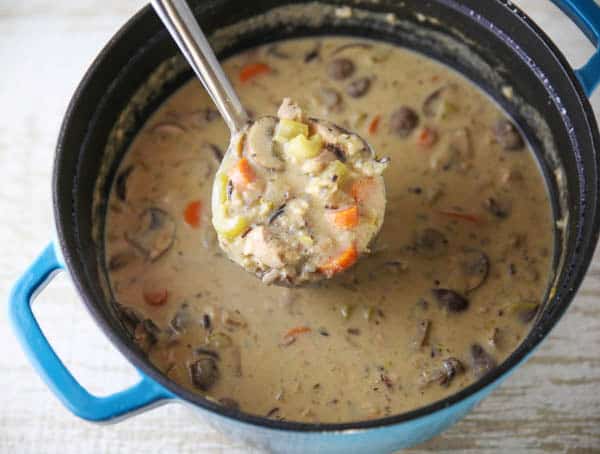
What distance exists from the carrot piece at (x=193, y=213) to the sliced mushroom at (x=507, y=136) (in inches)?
35.3

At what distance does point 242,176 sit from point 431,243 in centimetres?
58

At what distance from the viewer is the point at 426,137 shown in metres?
2.40

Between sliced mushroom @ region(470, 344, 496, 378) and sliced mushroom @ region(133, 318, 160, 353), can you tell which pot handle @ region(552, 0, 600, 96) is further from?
sliced mushroom @ region(133, 318, 160, 353)

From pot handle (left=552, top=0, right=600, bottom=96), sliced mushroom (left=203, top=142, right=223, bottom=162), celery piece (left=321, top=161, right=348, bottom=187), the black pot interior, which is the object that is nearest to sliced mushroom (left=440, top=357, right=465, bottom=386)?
the black pot interior

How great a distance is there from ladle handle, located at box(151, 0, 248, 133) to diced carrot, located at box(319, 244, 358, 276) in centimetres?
43

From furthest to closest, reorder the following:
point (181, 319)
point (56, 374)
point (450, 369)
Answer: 1. point (181, 319)
2. point (450, 369)
3. point (56, 374)

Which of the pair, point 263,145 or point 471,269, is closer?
point 263,145

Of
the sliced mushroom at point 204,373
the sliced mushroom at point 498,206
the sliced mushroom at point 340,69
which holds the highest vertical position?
the sliced mushroom at point 340,69

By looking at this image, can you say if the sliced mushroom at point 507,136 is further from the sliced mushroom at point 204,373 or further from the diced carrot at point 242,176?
the sliced mushroom at point 204,373

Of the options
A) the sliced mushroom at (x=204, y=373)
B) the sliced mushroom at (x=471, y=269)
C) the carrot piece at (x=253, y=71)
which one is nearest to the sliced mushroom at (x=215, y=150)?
the carrot piece at (x=253, y=71)

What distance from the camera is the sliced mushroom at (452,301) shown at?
2.16 metres

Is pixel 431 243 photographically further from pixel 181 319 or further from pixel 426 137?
pixel 181 319

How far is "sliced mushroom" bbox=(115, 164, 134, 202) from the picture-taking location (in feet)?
7.91

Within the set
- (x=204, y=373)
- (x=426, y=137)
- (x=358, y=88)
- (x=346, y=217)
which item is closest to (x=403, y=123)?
(x=426, y=137)
